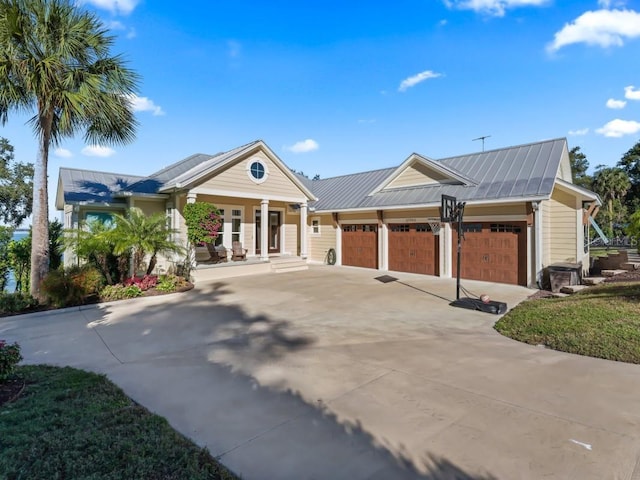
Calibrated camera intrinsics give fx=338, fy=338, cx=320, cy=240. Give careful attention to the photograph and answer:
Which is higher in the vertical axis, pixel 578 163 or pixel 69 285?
pixel 578 163

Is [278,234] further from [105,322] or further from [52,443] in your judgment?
[52,443]

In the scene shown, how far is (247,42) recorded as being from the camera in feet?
47.7

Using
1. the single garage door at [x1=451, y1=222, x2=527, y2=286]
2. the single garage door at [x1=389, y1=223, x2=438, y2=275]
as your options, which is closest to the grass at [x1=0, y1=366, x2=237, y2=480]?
the single garage door at [x1=451, y1=222, x2=527, y2=286]

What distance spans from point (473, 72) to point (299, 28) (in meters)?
7.89

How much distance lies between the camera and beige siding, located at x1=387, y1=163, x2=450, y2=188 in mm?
15625

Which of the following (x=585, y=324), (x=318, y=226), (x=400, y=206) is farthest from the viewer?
(x=318, y=226)

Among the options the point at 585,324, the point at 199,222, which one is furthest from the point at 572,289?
the point at 199,222

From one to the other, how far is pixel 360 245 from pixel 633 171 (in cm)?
3900

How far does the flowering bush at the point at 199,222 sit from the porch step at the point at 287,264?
12.0 feet

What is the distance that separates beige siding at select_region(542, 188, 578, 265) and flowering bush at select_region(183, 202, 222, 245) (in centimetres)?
1265

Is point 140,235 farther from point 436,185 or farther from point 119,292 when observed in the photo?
point 436,185

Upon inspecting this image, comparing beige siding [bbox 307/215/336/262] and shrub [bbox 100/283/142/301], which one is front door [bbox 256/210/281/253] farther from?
shrub [bbox 100/283/142/301]

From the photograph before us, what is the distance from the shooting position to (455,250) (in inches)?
566

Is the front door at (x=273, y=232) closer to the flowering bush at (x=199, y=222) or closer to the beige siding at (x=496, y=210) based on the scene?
the flowering bush at (x=199, y=222)
